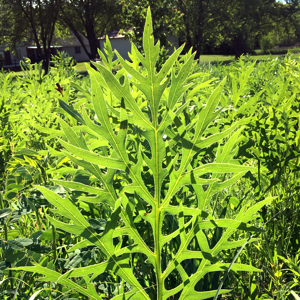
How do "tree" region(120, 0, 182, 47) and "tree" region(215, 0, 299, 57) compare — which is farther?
"tree" region(215, 0, 299, 57)

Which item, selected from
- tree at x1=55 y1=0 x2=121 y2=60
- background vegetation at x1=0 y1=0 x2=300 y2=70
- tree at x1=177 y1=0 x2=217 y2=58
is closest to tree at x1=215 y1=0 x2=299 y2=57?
background vegetation at x1=0 y1=0 x2=300 y2=70

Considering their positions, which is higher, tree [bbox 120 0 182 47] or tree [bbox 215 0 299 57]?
tree [bbox 215 0 299 57]

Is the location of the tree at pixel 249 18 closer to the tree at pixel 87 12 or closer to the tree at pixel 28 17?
the tree at pixel 87 12

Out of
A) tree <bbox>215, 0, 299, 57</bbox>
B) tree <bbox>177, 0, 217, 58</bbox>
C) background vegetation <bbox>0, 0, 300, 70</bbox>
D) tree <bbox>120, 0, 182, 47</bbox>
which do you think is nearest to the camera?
tree <bbox>120, 0, 182, 47</bbox>

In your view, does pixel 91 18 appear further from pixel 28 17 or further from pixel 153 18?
pixel 153 18

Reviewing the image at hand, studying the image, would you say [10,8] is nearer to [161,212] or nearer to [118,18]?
[118,18]

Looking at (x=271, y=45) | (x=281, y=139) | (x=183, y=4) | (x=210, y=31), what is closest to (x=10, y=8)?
(x=183, y=4)

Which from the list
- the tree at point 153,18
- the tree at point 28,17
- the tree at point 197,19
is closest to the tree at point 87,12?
the tree at point 28,17

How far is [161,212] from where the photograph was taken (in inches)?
36.2

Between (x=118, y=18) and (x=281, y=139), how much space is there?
4313cm

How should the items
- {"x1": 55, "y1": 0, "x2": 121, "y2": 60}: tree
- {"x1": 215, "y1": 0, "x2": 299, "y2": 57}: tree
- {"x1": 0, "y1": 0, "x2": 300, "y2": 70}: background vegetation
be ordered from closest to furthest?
{"x1": 0, "y1": 0, "x2": 300, "y2": 70}: background vegetation, {"x1": 55, "y1": 0, "x2": 121, "y2": 60}: tree, {"x1": 215, "y1": 0, "x2": 299, "y2": 57}: tree

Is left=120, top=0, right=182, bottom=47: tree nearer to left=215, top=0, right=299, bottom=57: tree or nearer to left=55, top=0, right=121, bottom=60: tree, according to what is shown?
left=55, top=0, right=121, bottom=60: tree

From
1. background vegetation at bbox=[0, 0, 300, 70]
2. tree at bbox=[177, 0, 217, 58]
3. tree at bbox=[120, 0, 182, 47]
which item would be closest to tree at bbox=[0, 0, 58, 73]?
background vegetation at bbox=[0, 0, 300, 70]

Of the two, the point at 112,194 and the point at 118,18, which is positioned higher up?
the point at 118,18
